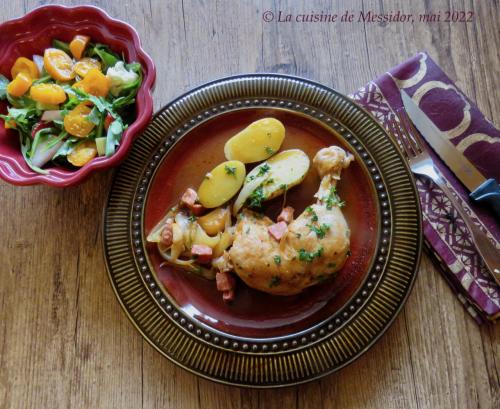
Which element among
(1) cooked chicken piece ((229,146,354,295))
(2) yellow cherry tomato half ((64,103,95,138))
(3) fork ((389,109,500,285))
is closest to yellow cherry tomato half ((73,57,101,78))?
(2) yellow cherry tomato half ((64,103,95,138))

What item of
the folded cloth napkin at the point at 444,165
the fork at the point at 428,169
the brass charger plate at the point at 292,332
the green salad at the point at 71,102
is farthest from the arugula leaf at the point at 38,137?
the fork at the point at 428,169

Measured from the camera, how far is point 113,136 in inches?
77.4

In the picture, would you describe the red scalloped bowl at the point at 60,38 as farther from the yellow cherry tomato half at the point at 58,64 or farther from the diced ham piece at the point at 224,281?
the diced ham piece at the point at 224,281


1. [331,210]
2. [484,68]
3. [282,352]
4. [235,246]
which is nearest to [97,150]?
[235,246]

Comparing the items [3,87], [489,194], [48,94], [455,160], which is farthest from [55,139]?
[489,194]

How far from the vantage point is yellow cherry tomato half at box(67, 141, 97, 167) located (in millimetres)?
1990

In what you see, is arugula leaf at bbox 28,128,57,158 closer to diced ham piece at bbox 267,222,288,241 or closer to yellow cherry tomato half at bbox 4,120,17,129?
yellow cherry tomato half at bbox 4,120,17,129

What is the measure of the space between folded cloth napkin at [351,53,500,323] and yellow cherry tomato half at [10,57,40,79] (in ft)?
4.28

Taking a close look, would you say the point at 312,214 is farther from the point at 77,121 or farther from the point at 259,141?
the point at 77,121

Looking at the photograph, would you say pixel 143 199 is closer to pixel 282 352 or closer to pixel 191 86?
pixel 191 86

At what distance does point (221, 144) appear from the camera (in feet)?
7.14

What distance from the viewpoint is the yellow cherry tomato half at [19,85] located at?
2.04 meters

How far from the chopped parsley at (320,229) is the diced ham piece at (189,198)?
0.47 meters

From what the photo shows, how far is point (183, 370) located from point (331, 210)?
87 cm
